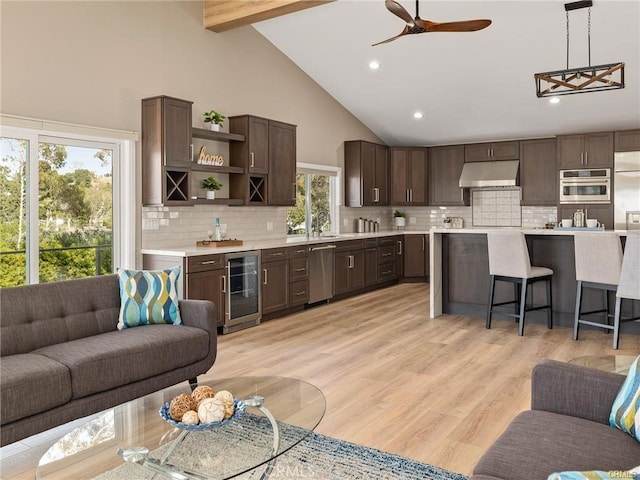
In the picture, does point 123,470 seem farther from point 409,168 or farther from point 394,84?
point 409,168

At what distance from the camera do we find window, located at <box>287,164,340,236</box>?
7852 millimetres

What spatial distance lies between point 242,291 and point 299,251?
3.73ft

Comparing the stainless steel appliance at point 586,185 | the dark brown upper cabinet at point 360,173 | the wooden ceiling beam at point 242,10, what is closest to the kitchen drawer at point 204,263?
the wooden ceiling beam at point 242,10

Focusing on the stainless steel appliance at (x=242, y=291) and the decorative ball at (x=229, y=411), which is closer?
the decorative ball at (x=229, y=411)

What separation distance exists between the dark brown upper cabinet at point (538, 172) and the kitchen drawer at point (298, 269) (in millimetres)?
4143

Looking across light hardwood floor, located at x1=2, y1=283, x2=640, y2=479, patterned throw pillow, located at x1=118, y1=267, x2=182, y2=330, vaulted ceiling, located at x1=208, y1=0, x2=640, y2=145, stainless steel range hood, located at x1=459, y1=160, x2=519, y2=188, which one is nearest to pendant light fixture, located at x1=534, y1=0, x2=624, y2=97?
vaulted ceiling, located at x1=208, y1=0, x2=640, y2=145

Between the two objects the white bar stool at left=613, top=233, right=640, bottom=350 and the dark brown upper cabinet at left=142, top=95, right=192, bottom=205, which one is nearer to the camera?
the white bar stool at left=613, top=233, right=640, bottom=350

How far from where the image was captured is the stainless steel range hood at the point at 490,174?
345 inches

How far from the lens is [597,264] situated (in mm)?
5055

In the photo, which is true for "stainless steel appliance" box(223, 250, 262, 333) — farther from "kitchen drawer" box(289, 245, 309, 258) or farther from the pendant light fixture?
the pendant light fixture

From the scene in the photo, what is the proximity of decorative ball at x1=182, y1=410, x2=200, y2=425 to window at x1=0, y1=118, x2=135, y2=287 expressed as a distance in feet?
10.3

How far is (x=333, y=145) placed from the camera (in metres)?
8.43

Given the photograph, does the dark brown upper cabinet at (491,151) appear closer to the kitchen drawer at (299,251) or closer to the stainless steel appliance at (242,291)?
the kitchen drawer at (299,251)

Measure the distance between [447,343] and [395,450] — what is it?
2374 mm
